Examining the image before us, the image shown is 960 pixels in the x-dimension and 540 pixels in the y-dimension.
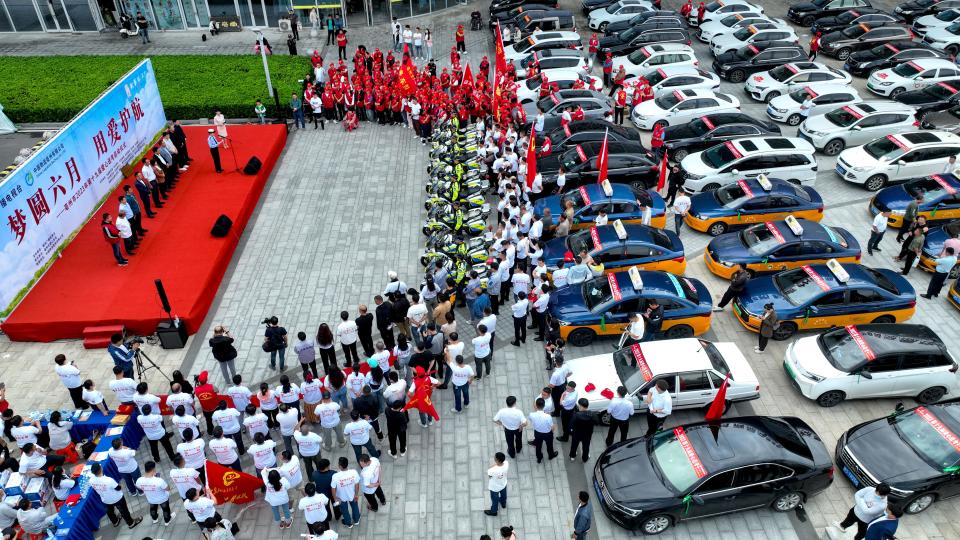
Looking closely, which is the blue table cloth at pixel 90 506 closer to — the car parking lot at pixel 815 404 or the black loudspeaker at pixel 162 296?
the black loudspeaker at pixel 162 296

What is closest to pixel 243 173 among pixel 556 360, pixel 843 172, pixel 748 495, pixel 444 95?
pixel 444 95

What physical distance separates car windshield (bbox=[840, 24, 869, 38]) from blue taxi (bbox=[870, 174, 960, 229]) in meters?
14.0

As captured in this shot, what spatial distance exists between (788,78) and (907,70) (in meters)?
4.67

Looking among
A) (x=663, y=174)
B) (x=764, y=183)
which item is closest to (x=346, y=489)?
(x=663, y=174)

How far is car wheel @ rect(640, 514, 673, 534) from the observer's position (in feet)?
32.7

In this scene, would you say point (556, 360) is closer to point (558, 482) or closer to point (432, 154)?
point (558, 482)

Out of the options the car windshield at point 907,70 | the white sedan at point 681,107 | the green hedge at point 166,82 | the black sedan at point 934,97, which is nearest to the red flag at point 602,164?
the white sedan at point 681,107

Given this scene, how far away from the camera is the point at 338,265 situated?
16734mm

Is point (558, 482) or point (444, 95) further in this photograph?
point (444, 95)

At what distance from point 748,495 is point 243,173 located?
1638cm

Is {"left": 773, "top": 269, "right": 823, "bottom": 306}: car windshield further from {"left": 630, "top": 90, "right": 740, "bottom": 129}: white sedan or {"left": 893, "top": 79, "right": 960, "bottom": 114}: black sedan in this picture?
{"left": 893, "top": 79, "right": 960, "bottom": 114}: black sedan

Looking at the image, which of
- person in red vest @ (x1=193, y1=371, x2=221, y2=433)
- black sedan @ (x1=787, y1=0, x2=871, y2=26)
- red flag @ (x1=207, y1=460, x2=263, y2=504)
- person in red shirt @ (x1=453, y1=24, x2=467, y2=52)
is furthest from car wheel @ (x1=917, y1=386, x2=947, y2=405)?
black sedan @ (x1=787, y1=0, x2=871, y2=26)

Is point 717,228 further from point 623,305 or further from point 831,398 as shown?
point 831,398

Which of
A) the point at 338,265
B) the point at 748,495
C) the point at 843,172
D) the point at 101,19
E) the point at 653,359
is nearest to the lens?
the point at 748,495
